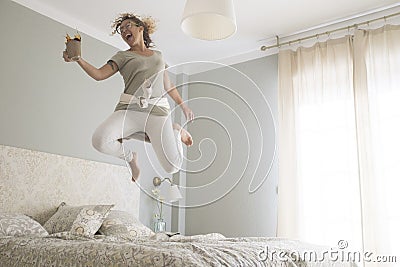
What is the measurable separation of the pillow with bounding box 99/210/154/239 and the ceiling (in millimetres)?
1433

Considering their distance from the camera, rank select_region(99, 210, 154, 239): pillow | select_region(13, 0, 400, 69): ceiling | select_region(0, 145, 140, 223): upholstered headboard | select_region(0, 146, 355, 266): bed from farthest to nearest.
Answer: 1. select_region(13, 0, 400, 69): ceiling
2. select_region(0, 145, 140, 223): upholstered headboard
3. select_region(99, 210, 154, 239): pillow
4. select_region(0, 146, 355, 266): bed

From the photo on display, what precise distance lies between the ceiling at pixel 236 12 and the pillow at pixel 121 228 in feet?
4.70

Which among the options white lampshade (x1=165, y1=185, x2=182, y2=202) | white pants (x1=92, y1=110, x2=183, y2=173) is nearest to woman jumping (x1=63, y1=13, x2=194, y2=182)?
white pants (x1=92, y1=110, x2=183, y2=173)

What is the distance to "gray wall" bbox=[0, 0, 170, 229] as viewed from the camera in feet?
10.3

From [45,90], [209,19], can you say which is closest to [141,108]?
[209,19]

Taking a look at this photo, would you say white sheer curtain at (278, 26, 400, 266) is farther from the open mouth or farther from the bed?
the open mouth

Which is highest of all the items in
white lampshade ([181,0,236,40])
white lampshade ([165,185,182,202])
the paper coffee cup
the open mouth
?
white lampshade ([181,0,236,40])

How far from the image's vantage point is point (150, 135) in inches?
67.5

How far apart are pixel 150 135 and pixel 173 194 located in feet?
1.09

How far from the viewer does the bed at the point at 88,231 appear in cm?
167

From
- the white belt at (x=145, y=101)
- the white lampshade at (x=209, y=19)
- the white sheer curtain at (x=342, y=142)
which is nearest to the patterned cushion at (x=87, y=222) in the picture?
the white belt at (x=145, y=101)

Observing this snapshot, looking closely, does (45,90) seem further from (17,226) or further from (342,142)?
(342,142)

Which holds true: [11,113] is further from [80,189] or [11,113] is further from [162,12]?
[162,12]

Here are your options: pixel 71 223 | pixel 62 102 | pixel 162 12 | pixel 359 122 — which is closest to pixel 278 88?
pixel 359 122
